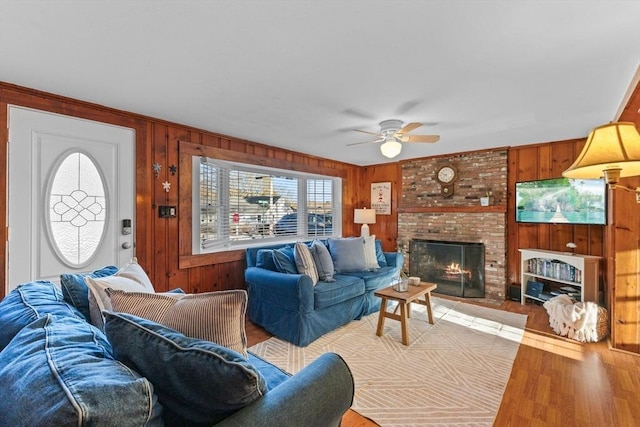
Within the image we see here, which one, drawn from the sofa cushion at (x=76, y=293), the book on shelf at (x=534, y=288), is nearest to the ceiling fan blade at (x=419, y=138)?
the book on shelf at (x=534, y=288)

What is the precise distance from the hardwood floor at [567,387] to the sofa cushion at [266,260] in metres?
0.75

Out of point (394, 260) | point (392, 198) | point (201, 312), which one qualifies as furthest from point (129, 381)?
point (392, 198)

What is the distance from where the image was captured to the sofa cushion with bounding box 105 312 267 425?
851mm

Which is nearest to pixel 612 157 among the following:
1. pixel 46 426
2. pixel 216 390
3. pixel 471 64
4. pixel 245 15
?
pixel 471 64

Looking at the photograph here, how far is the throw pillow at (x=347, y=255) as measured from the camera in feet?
13.0

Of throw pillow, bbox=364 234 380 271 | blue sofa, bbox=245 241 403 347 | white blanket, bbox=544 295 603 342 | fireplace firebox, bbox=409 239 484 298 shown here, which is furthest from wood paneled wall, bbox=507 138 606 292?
blue sofa, bbox=245 241 403 347

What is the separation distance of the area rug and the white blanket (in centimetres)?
38

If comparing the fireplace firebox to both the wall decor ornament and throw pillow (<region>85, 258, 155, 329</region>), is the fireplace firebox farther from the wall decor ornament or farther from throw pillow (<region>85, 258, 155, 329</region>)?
throw pillow (<region>85, 258, 155, 329</region>)

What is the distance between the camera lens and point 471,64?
2023mm

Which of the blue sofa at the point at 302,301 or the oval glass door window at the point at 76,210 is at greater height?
the oval glass door window at the point at 76,210

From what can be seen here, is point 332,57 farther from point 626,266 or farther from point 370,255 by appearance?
point 626,266

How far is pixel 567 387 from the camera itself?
87.8 inches

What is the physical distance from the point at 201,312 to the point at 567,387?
2680 millimetres

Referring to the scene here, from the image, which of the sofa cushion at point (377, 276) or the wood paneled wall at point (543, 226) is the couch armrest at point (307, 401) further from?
the wood paneled wall at point (543, 226)
